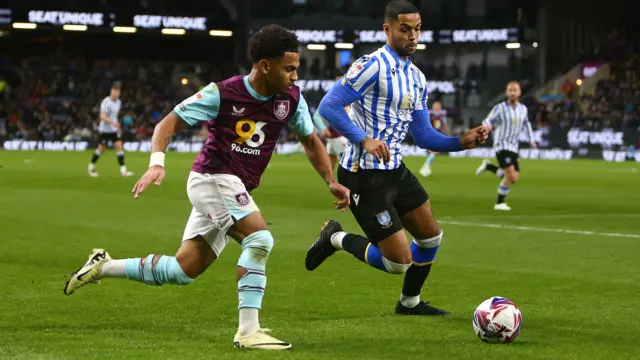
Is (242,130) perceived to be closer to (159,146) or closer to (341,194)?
(159,146)

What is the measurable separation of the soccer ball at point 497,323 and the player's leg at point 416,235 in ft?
3.87

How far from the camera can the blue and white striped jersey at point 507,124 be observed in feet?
65.2

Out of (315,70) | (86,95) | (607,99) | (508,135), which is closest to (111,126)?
(508,135)

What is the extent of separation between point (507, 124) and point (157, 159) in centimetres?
1421

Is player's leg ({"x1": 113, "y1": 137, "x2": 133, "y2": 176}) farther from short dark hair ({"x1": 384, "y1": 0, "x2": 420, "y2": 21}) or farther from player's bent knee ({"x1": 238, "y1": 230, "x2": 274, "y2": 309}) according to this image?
player's bent knee ({"x1": 238, "y1": 230, "x2": 274, "y2": 309})

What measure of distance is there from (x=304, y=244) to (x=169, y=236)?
204 centimetres

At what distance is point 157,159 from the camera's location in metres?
6.70

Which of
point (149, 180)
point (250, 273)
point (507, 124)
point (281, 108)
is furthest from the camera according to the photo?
point (507, 124)

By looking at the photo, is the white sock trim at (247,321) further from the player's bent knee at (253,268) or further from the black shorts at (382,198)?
the black shorts at (382,198)

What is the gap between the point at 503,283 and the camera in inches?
408

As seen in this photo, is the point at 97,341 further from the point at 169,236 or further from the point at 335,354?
the point at 169,236

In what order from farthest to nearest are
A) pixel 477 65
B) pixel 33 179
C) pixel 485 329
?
pixel 477 65
pixel 33 179
pixel 485 329

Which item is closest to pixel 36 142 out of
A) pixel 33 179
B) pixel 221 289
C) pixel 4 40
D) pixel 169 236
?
pixel 4 40

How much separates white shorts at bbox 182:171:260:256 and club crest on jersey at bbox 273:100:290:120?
534mm
